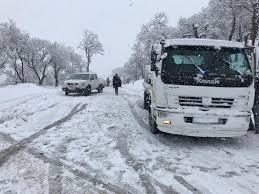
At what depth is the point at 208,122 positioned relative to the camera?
8492 mm

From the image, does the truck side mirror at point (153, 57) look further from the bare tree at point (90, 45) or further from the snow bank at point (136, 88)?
the bare tree at point (90, 45)

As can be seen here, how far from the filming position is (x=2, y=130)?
34.6ft

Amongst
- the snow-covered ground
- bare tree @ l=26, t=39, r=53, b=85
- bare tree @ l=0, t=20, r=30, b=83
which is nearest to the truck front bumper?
the snow-covered ground

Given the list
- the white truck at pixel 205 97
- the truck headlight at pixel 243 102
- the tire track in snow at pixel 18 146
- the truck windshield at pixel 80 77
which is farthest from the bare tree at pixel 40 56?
the truck headlight at pixel 243 102

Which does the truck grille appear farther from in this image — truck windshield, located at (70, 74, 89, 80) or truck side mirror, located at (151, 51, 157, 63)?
truck windshield, located at (70, 74, 89, 80)

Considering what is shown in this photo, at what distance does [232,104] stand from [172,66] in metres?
1.66

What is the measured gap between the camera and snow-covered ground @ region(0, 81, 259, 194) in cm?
582

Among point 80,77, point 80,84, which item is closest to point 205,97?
point 80,84

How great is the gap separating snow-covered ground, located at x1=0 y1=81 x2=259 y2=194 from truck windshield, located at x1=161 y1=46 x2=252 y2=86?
166cm

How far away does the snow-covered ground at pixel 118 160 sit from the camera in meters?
5.82

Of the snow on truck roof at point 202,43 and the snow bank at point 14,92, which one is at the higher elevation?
the snow on truck roof at point 202,43

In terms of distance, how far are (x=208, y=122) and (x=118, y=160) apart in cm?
245

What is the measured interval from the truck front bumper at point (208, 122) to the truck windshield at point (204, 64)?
0.72 meters

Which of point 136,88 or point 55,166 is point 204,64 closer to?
point 55,166
